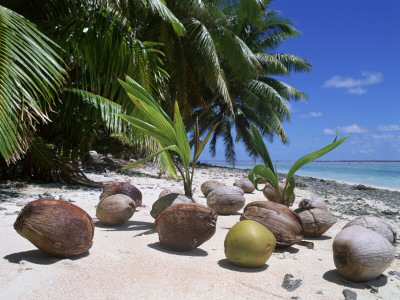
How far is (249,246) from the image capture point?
1.78 metres

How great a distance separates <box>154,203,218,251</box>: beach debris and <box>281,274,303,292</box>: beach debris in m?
0.57

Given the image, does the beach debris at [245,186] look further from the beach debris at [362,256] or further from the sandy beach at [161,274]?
the beach debris at [362,256]

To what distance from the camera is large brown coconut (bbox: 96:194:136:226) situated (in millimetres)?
2527

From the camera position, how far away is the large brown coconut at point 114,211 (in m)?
2.53

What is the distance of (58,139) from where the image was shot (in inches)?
218

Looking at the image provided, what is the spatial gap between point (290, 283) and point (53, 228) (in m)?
1.25

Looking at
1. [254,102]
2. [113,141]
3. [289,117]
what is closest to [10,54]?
[113,141]

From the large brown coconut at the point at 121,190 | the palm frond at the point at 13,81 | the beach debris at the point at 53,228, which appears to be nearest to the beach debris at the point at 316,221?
the large brown coconut at the point at 121,190

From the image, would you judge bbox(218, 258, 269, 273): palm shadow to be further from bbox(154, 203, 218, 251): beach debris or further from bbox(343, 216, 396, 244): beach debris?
bbox(343, 216, 396, 244): beach debris

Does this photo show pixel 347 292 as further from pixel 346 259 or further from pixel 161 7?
pixel 161 7

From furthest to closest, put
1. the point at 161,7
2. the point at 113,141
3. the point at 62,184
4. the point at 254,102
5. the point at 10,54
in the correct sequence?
the point at 254,102 → the point at 113,141 → the point at 161,7 → the point at 62,184 → the point at 10,54

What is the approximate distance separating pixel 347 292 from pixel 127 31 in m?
4.34

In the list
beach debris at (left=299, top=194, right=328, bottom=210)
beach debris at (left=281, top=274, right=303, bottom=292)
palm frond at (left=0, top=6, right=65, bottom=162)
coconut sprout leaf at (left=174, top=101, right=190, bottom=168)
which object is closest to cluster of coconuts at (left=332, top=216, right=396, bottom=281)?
beach debris at (left=281, top=274, right=303, bottom=292)

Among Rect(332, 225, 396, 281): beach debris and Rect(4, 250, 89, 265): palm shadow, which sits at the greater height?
Rect(332, 225, 396, 281): beach debris
